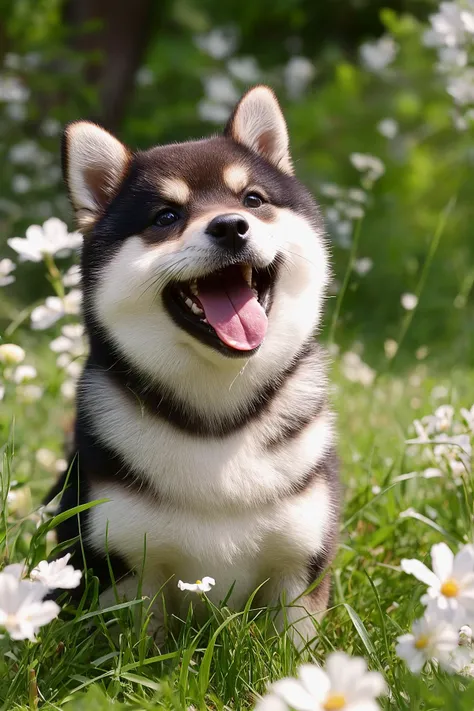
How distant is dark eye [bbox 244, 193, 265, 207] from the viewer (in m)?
2.86

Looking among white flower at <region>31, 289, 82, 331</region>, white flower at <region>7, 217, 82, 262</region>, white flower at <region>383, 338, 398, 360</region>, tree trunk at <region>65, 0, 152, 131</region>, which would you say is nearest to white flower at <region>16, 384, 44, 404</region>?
white flower at <region>31, 289, 82, 331</region>

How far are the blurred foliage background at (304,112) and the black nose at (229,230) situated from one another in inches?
130

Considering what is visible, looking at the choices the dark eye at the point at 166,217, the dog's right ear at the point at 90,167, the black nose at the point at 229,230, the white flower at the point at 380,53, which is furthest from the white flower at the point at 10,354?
the white flower at the point at 380,53

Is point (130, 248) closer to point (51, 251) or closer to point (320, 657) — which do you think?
point (51, 251)

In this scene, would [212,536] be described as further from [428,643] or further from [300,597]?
[428,643]

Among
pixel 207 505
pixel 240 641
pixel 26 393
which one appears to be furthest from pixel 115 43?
pixel 240 641

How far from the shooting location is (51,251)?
9.98 ft

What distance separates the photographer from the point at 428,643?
186 cm

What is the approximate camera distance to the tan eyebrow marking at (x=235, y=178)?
2834 millimetres

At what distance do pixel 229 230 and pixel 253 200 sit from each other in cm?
39

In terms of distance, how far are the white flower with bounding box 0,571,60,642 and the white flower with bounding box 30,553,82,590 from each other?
86 mm

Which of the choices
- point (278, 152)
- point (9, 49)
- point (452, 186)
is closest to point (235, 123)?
point (278, 152)

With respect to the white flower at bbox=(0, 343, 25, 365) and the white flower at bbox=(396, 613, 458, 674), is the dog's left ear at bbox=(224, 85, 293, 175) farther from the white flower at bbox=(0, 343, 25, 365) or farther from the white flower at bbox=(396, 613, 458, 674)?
the white flower at bbox=(396, 613, 458, 674)

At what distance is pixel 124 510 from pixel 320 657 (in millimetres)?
680
